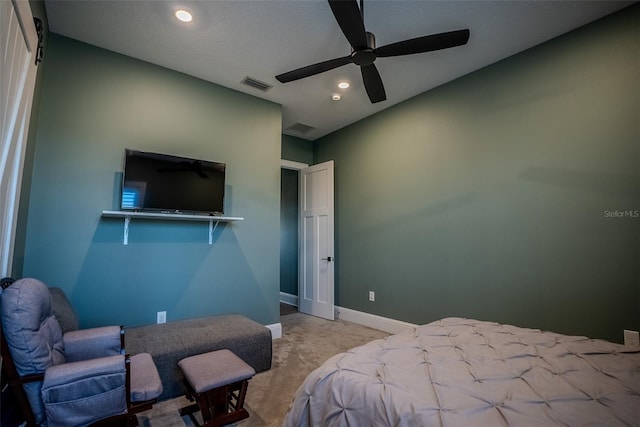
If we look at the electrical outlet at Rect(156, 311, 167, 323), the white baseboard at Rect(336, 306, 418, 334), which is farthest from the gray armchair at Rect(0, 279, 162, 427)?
the white baseboard at Rect(336, 306, 418, 334)

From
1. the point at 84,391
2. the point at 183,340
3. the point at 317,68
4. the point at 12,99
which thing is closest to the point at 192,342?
the point at 183,340

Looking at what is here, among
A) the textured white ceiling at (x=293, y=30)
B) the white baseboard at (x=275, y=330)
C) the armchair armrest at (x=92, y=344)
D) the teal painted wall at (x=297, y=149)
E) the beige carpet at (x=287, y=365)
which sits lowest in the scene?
the beige carpet at (x=287, y=365)

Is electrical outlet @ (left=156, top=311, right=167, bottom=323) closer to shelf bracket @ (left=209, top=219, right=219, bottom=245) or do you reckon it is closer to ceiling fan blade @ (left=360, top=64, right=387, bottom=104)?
shelf bracket @ (left=209, top=219, right=219, bottom=245)

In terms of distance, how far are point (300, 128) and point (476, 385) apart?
430 cm

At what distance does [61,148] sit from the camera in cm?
262

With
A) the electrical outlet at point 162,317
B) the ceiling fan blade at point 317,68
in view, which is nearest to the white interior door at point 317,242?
the ceiling fan blade at point 317,68

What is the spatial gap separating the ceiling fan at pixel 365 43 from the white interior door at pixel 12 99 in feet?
5.36

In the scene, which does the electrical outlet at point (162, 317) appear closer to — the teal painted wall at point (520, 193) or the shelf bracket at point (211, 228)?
the shelf bracket at point (211, 228)

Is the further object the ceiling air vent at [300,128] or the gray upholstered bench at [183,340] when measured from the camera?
the ceiling air vent at [300,128]

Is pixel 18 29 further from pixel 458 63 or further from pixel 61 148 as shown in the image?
pixel 458 63

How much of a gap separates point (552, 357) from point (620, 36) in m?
2.60

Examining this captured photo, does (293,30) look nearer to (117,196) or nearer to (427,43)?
(427,43)

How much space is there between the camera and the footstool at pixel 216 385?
1823 millimetres

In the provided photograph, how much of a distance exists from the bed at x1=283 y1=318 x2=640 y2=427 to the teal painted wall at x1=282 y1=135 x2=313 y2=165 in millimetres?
3903
